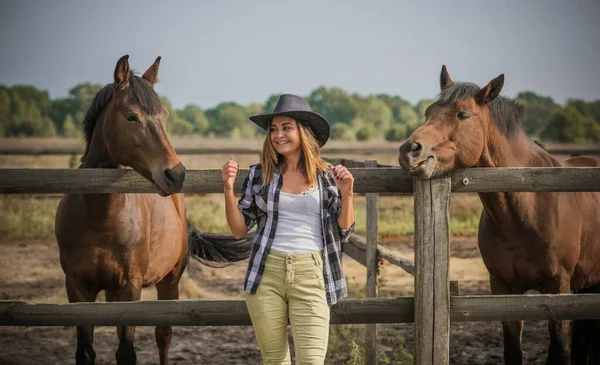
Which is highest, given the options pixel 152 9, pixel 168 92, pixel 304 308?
pixel 152 9

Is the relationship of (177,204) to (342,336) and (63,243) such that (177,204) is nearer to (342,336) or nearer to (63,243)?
(63,243)

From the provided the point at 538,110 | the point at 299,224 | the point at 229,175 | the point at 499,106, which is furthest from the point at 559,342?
the point at 538,110

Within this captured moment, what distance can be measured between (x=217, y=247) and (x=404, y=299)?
3.02 meters

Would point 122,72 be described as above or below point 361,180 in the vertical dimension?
above

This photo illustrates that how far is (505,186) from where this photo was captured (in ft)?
12.8

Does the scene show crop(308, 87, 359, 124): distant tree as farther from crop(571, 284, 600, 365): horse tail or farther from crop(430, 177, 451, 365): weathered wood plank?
crop(430, 177, 451, 365): weathered wood plank

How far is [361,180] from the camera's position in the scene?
3.91 m

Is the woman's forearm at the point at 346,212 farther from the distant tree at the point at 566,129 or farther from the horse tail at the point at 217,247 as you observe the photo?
the distant tree at the point at 566,129

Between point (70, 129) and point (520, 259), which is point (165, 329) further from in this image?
point (70, 129)

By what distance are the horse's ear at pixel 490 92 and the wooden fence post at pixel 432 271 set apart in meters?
1.06

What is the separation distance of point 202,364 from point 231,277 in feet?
15.1

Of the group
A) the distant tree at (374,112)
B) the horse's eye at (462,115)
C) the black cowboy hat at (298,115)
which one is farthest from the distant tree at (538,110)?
the black cowboy hat at (298,115)

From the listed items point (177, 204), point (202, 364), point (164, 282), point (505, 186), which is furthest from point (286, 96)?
point (202, 364)

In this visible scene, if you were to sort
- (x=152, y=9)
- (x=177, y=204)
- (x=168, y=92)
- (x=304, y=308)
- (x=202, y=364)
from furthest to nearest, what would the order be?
(x=152, y=9) < (x=168, y=92) < (x=202, y=364) < (x=177, y=204) < (x=304, y=308)
